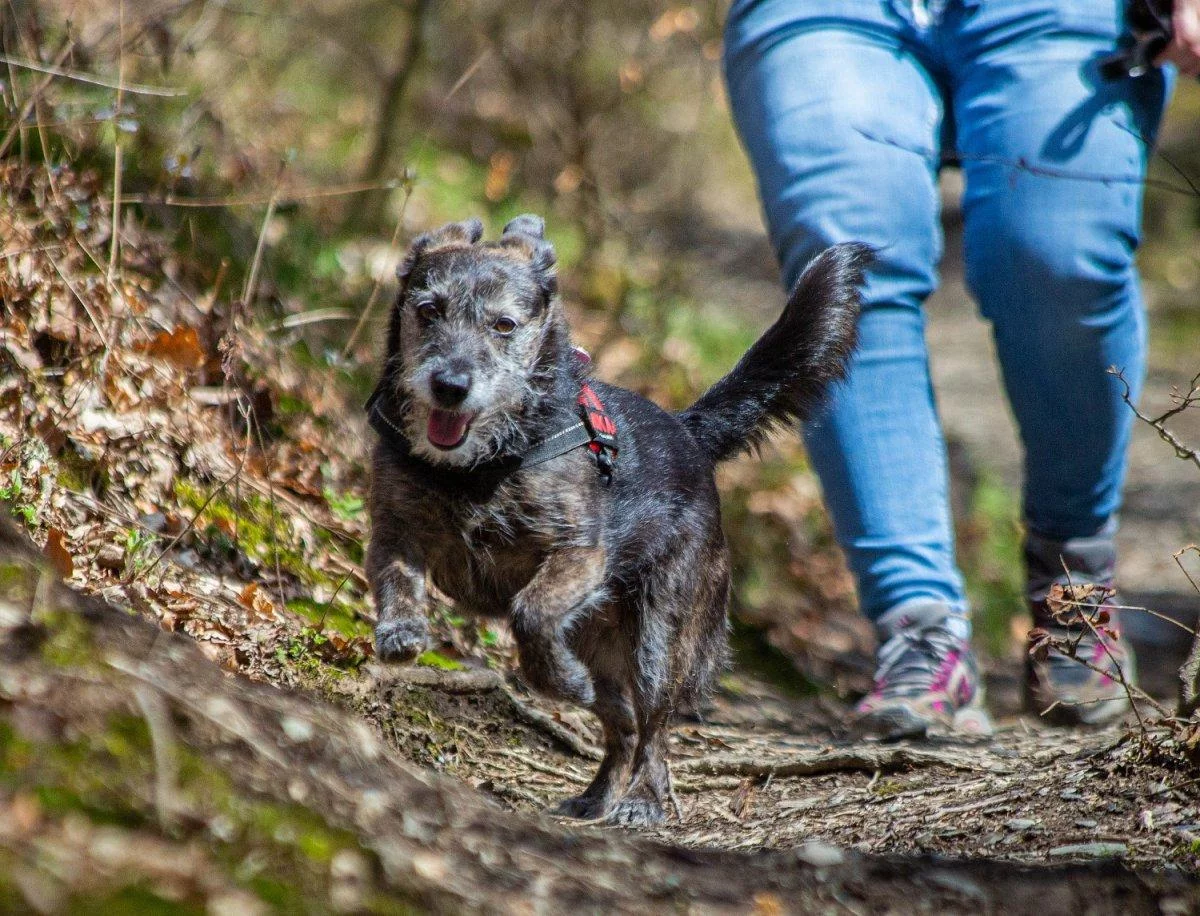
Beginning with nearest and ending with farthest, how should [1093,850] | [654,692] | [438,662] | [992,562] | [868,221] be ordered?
[1093,850] < [654,692] < [868,221] < [438,662] < [992,562]

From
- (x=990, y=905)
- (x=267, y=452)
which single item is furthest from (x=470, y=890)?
(x=267, y=452)

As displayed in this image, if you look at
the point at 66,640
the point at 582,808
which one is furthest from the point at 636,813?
the point at 66,640

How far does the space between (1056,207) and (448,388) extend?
6.43ft

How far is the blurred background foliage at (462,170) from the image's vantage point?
5.22 metres

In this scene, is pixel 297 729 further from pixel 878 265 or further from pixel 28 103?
pixel 28 103

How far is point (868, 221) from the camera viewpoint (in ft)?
12.6

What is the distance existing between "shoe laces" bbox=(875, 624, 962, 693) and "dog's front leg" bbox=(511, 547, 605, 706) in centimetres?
115

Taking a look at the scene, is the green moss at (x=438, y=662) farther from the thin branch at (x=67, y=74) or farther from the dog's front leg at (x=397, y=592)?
the thin branch at (x=67, y=74)

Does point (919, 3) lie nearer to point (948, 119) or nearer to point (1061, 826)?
point (948, 119)

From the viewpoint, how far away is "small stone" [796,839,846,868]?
7.36 ft

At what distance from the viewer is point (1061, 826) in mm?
2682

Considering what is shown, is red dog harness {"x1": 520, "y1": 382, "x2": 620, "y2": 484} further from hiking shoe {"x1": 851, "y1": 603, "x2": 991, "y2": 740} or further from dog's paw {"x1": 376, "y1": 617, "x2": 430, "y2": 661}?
hiking shoe {"x1": 851, "y1": 603, "x2": 991, "y2": 740}

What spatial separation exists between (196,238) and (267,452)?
1312 mm

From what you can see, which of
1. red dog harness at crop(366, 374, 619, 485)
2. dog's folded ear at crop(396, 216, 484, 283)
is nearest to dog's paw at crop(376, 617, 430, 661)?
red dog harness at crop(366, 374, 619, 485)
